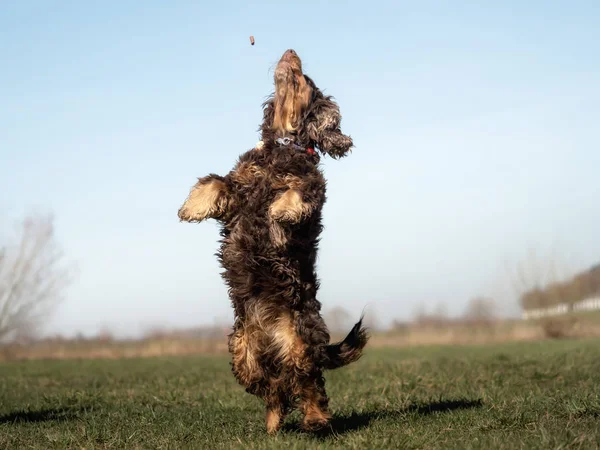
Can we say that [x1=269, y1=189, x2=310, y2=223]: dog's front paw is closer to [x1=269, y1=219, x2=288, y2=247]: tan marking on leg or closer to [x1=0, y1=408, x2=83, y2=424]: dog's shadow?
[x1=269, y1=219, x2=288, y2=247]: tan marking on leg

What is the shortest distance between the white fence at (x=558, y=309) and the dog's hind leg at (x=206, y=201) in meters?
29.3

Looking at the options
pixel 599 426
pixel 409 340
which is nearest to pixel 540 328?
pixel 409 340

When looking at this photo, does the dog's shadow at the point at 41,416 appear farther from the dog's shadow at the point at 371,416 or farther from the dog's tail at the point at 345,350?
the dog's tail at the point at 345,350

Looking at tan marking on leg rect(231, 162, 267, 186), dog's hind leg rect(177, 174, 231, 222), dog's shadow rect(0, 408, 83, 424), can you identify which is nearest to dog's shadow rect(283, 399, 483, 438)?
dog's hind leg rect(177, 174, 231, 222)

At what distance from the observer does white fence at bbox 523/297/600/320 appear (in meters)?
33.8

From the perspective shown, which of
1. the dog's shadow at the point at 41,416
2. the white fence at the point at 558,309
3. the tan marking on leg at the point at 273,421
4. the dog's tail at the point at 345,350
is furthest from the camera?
the white fence at the point at 558,309

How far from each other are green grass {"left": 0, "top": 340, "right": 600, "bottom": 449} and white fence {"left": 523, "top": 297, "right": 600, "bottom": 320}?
2113 centimetres

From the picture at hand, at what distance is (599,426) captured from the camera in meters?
5.93

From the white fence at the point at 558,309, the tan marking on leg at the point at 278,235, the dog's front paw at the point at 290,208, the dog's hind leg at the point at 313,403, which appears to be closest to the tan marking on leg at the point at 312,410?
the dog's hind leg at the point at 313,403

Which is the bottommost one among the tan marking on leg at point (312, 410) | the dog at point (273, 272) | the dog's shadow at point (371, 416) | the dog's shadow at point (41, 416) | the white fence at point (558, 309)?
the dog's shadow at point (371, 416)

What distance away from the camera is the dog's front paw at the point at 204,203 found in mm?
5895

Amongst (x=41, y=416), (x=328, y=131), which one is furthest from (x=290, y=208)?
(x=41, y=416)

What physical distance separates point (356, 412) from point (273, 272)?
282cm

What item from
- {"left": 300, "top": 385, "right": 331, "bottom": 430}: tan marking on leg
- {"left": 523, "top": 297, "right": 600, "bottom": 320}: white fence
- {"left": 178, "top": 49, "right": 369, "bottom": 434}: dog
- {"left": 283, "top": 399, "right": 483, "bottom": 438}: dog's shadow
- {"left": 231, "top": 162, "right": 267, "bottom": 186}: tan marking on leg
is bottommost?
{"left": 283, "top": 399, "right": 483, "bottom": 438}: dog's shadow
